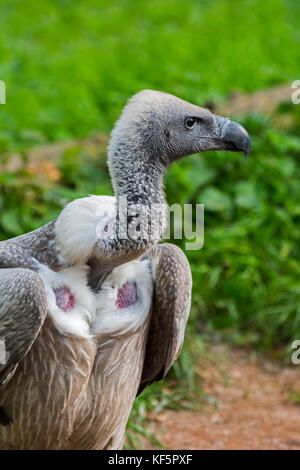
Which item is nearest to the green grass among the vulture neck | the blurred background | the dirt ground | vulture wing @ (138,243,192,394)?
the blurred background

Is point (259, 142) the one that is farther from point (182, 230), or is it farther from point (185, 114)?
point (185, 114)

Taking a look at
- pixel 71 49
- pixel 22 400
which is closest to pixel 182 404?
pixel 22 400

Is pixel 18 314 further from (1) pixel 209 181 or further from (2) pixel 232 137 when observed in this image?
(1) pixel 209 181

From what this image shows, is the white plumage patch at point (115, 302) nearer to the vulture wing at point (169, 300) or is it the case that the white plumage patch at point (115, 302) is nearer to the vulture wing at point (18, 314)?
the vulture wing at point (169, 300)

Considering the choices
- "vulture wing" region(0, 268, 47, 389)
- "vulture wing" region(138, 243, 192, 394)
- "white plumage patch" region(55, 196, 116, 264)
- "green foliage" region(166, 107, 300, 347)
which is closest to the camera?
"vulture wing" region(0, 268, 47, 389)

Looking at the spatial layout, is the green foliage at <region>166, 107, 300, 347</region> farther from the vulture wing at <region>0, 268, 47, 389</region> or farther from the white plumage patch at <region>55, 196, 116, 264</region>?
the vulture wing at <region>0, 268, 47, 389</region>

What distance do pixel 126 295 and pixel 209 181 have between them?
2959 millimetres

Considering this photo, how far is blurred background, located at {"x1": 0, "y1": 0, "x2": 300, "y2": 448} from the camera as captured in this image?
5031mm

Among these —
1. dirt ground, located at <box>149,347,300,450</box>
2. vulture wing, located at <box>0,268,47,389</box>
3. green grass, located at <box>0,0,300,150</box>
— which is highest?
green grass, located at <box>0,0,300,150</box>

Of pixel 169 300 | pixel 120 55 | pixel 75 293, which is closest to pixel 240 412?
pixel 169 300

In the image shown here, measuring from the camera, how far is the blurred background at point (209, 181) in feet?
16.5

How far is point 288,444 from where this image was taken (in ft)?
15.2

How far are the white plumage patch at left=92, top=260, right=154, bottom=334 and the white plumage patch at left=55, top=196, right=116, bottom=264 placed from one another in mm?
194
